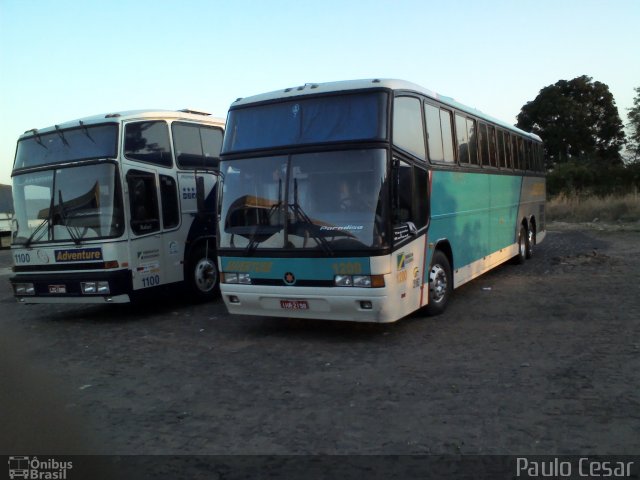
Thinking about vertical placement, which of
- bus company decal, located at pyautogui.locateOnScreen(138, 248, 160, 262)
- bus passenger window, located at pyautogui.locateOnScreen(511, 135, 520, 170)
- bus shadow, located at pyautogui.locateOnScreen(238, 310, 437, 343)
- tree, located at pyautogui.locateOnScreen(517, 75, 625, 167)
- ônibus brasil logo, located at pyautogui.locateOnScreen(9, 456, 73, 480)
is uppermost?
tree, located at pyautogui.locateOnScreen(517, 75, 625, 167)

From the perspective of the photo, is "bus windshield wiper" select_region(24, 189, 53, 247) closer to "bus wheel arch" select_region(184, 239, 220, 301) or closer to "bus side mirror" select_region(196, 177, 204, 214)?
"bus wheel arch" select_region(184, 239, 220, 301)

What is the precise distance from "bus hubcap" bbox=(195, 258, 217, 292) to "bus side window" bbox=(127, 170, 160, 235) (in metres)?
1.27

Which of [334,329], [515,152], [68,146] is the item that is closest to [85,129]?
[68,146]

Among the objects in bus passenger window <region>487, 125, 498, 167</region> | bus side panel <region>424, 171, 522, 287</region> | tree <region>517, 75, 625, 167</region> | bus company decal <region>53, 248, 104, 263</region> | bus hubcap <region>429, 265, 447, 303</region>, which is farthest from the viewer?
tree <region>517, 75, 625, 167</region>

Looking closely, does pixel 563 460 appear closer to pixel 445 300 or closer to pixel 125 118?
pixel 445 300

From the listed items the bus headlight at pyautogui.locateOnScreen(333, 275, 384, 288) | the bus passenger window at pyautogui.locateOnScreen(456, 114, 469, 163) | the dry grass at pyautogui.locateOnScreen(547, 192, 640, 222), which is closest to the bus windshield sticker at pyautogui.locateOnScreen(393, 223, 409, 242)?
the bus headlight at pyautogui.locateOnScreen(333, 275, 384, 288)

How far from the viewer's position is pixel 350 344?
7352 mm

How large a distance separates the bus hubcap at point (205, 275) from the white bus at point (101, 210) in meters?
0.23

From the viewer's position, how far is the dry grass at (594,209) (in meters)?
27.4

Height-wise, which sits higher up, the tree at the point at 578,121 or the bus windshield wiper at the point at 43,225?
the tree at the point at 578,121

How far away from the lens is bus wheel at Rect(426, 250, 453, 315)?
27.4 ft

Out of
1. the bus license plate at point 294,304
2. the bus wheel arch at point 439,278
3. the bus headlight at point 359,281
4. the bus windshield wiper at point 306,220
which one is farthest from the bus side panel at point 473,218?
the bus license plate at point 294,304

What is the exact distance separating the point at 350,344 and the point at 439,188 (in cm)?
282

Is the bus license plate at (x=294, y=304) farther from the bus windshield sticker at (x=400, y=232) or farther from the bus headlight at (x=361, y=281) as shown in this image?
the bus windshield sticker at (x=400, y=232)
